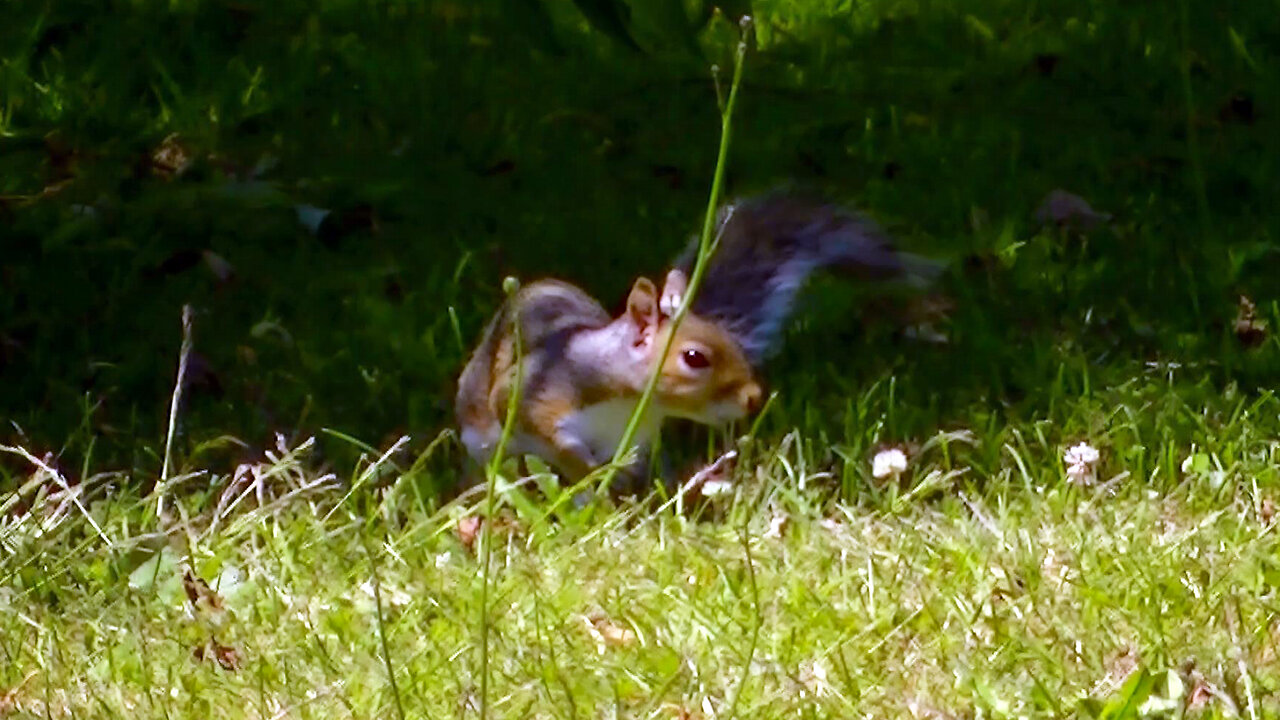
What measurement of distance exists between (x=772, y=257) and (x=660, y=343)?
290 millimetres

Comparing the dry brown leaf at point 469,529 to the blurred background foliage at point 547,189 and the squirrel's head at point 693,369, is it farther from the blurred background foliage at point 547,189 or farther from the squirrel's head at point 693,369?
the blurred background foliage at point 547,189

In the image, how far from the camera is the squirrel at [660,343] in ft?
11.2

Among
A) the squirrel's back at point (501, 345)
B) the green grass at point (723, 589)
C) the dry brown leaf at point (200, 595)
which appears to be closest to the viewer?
the green grass at point (723, 589)

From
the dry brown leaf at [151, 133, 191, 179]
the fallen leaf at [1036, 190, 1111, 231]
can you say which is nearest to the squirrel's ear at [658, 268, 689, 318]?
the fallen leaf at [1036, 190, 1111, 231]

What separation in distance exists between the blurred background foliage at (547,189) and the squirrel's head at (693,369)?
178mm

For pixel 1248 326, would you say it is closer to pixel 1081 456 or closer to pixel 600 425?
pixel 1081 456

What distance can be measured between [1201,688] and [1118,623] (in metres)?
0.27

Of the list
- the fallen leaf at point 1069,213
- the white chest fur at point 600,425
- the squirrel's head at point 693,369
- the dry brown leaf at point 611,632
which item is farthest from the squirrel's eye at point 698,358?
the fallen leaf at point 1069,213

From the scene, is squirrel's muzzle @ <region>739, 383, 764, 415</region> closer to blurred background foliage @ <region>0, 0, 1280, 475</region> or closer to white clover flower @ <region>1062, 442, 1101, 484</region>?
blurred background foliage @ <region>0, 0, 1280, 475</region>

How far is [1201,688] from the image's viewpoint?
2357mm

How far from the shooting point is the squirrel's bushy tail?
3508mm

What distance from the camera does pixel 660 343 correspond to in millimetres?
3324

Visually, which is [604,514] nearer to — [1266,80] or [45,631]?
[45,631]

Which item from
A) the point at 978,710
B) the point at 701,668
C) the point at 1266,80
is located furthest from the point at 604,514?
the point at 1266,80
